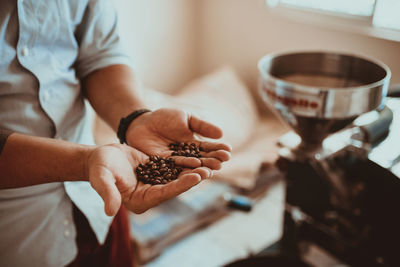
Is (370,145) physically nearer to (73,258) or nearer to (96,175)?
(96,175)

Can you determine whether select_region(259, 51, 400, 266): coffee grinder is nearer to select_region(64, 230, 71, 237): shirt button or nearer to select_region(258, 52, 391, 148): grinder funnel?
select_region(258, 52, 391, 148): grinder funnel

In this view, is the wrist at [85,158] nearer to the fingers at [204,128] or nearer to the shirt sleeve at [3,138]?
the shirt sleeve at [3,138]

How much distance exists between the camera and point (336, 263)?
1815mm

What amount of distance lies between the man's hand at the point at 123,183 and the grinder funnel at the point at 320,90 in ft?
1.42

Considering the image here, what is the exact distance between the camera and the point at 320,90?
99 cm

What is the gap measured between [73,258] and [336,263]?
1.42 metres

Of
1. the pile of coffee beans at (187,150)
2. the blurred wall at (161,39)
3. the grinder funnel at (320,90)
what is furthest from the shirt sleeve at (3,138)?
the blurred wall at (161,39)

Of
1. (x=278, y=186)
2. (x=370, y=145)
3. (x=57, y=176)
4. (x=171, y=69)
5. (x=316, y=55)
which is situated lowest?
(x=278, y=186)

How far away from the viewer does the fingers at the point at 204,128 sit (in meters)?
0.90

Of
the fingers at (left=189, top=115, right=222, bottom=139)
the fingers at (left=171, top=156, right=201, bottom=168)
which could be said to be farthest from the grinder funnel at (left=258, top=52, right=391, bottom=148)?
the fingers at (left=171, top=156, right=201, bottom=168)

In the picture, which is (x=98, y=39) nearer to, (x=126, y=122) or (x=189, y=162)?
(x=126, y=122)

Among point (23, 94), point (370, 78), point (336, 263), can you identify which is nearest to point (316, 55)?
point (370, 78)

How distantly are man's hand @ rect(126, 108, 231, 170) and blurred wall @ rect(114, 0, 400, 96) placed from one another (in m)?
1.59

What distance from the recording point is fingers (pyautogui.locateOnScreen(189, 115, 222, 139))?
0.90m
